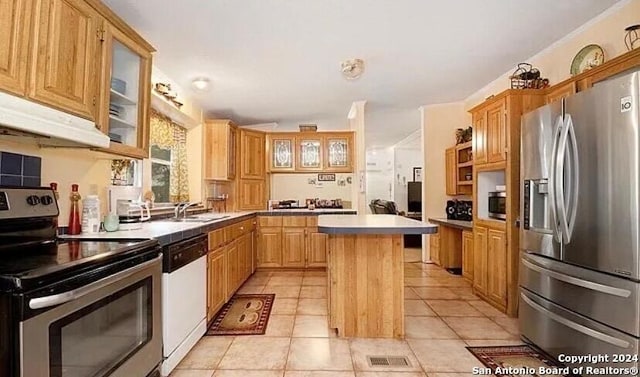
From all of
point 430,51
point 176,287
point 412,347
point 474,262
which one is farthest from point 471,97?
point 176,287

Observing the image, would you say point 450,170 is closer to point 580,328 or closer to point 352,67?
point 352,67

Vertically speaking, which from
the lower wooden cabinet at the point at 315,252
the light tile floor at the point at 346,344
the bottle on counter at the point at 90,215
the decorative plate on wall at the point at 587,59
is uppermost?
the decorative plate on wall at the point at 587,59

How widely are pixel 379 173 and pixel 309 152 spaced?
495 cm

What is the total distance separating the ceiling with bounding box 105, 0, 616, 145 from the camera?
2.59 m

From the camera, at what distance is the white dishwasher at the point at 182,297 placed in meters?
2.22

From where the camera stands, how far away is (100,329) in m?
1.52

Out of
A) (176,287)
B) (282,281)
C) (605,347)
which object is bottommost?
(282,281)

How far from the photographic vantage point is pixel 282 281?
15.5 feet

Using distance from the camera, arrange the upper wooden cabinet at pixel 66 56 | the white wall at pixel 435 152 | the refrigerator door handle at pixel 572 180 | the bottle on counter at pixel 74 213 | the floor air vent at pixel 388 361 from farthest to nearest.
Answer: the white wall at pixel 435 152 → the floor air vent at pixel 388 361 → the bottle on counter at pixel 74 213 → the refrigerator door handle at pixel 572 180 → the upper wooden cabinet at pixel 66 56

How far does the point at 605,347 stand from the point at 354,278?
153 cm

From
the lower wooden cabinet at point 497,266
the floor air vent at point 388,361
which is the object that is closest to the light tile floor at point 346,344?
the floor air vent at point 388,361

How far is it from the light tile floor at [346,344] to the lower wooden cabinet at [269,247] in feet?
4.57

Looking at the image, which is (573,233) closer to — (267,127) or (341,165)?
(341,165)

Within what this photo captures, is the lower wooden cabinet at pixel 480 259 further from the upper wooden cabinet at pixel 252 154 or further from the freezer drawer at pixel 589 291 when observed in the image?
the upper wooden cabinet at pixel 252 154
